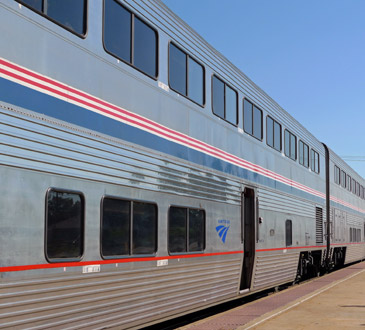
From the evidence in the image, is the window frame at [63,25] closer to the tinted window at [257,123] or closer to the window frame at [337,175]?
the tinted window at [257,123]

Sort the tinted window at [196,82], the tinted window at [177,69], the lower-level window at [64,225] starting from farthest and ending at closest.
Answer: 1. the tinted window at [196,82]
2. the tinted window at [177,69]
3. the lower-level window at [64,225]

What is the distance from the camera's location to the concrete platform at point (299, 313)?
8.80 meters

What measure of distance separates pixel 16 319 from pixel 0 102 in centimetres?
197

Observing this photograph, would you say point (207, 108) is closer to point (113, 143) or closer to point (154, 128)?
point (154, 128)

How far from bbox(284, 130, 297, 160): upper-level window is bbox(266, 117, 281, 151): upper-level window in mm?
662

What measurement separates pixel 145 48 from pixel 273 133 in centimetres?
663

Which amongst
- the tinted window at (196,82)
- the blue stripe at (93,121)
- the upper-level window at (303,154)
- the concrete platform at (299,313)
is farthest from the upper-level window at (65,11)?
the upper-level window at (303,154)

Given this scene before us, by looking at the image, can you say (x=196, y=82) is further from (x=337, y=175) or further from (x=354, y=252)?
(x=354, y=252)

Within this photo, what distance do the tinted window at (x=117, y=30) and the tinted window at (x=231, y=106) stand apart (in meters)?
3.77

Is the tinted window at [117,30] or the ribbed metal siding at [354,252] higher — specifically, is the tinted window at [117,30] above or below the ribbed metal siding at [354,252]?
above

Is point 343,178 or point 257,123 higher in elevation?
point 257,123

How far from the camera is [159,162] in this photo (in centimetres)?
780

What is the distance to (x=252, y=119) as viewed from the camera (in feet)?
39.8

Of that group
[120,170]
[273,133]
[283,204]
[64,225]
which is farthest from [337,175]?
[64,225]
